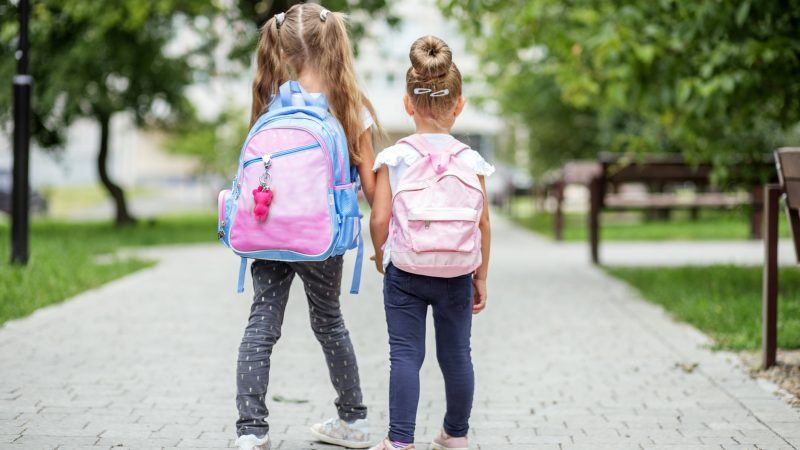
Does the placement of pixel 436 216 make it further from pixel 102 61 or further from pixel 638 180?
pixel 102 61

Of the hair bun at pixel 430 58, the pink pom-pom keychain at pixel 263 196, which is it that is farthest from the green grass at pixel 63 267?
the hair bun at pixel 430 58

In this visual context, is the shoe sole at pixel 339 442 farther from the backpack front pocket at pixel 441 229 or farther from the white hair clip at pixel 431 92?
the white hair clip at pixel 431 92

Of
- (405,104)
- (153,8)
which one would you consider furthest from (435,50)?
(153,8)

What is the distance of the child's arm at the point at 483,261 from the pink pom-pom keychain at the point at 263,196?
0.76 metres

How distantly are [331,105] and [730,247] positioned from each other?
11.6m

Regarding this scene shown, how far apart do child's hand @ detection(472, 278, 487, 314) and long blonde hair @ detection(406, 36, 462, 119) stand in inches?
25.5

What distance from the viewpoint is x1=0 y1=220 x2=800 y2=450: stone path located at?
4461 millimetres

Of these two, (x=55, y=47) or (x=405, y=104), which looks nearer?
(x=405, y=104)

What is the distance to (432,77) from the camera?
380 centimetres

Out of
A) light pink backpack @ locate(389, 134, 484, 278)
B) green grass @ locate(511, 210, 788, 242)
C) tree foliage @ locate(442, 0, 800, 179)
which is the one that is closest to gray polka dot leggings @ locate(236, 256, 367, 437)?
light pink backpack @ locate(389, 134, 484, 278)

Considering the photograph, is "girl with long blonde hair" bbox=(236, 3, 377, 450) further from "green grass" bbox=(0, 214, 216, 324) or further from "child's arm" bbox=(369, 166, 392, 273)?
"green grass" bbox=(0, 214, 216, 324)

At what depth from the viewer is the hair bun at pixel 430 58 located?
3775 mm

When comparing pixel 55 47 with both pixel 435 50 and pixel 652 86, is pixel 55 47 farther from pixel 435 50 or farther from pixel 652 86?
pixel 435 50

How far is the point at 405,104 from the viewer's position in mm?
3938
